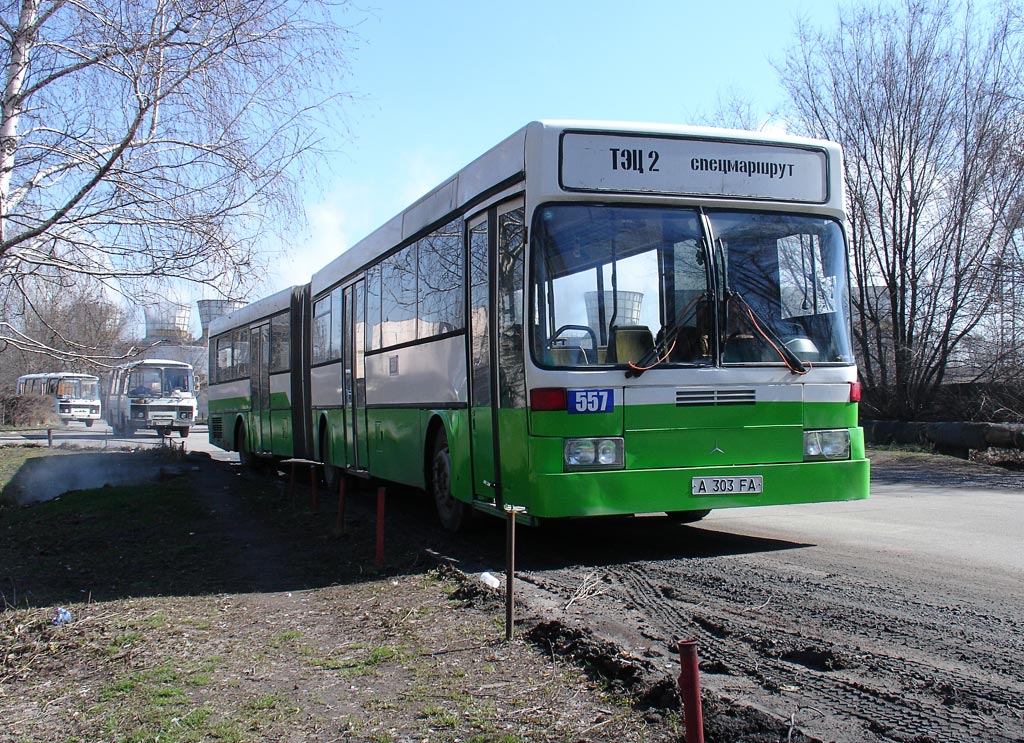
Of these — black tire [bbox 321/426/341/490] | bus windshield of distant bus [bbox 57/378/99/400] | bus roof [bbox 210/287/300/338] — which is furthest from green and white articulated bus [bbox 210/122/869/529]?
bus windshield of distant bus [bbox 57/378/99/400]

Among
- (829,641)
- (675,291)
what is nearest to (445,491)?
(675,291)

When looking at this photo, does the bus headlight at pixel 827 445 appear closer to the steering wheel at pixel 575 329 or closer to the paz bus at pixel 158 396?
the steering wheel at pixel 575 329

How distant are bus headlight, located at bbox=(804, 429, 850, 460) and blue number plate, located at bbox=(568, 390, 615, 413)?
5.58 ft

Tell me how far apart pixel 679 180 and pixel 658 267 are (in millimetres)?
752

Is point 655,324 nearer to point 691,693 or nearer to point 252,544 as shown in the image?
point 691,693

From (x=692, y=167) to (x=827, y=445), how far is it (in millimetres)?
2475

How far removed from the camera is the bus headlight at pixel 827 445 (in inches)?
310

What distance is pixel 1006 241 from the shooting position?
21.0m

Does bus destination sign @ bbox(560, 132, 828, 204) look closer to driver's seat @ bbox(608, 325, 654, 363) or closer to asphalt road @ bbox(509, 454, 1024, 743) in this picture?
driver's seat @ bbox(608, 325, 654, 363)

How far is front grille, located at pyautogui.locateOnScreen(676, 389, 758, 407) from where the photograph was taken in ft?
24.8

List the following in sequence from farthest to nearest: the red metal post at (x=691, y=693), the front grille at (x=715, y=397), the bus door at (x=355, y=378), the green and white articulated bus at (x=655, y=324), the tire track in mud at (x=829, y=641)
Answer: the bus door at (x=355, y=378) < the front grille at (x=715, y=397) < the green and white articulated bus at (x=655, y=324) < the tire track in mud at (x=829, y=641) < the red metal post at (x=691, y=693)

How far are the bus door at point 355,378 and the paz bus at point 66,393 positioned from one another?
1778 inches

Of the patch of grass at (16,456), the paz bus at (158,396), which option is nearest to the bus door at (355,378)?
the patch of grass at (16,456)

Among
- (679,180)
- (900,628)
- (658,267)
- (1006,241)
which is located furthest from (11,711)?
(1006,241)
